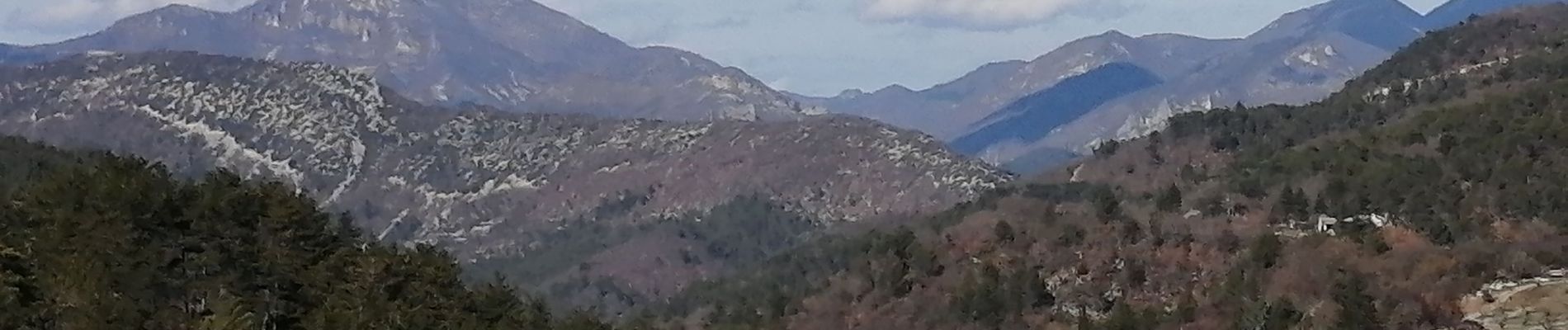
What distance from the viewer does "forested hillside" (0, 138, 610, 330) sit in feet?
122

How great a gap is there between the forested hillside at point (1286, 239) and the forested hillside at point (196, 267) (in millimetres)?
22472

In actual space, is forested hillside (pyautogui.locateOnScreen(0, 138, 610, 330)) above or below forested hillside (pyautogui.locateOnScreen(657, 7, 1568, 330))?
above

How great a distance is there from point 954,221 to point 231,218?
75918mm

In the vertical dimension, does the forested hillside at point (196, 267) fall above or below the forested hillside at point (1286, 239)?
above

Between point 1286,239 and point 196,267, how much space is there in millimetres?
41131

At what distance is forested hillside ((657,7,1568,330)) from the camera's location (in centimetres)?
4853

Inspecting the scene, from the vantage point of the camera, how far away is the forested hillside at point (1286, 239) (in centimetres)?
4853

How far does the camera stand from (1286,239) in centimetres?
6053

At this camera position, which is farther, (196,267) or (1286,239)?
(1286,239)

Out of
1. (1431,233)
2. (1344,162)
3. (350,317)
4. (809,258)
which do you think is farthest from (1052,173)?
(350,317)

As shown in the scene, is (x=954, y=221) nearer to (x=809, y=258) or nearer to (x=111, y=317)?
(x=809, y=258)

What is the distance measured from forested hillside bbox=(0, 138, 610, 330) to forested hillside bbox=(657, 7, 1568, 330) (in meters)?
22.5

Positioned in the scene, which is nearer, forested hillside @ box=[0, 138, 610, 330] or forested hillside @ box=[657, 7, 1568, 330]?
forested hillside @ box=[0, 138, 610, 330]

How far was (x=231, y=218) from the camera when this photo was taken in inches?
2063
